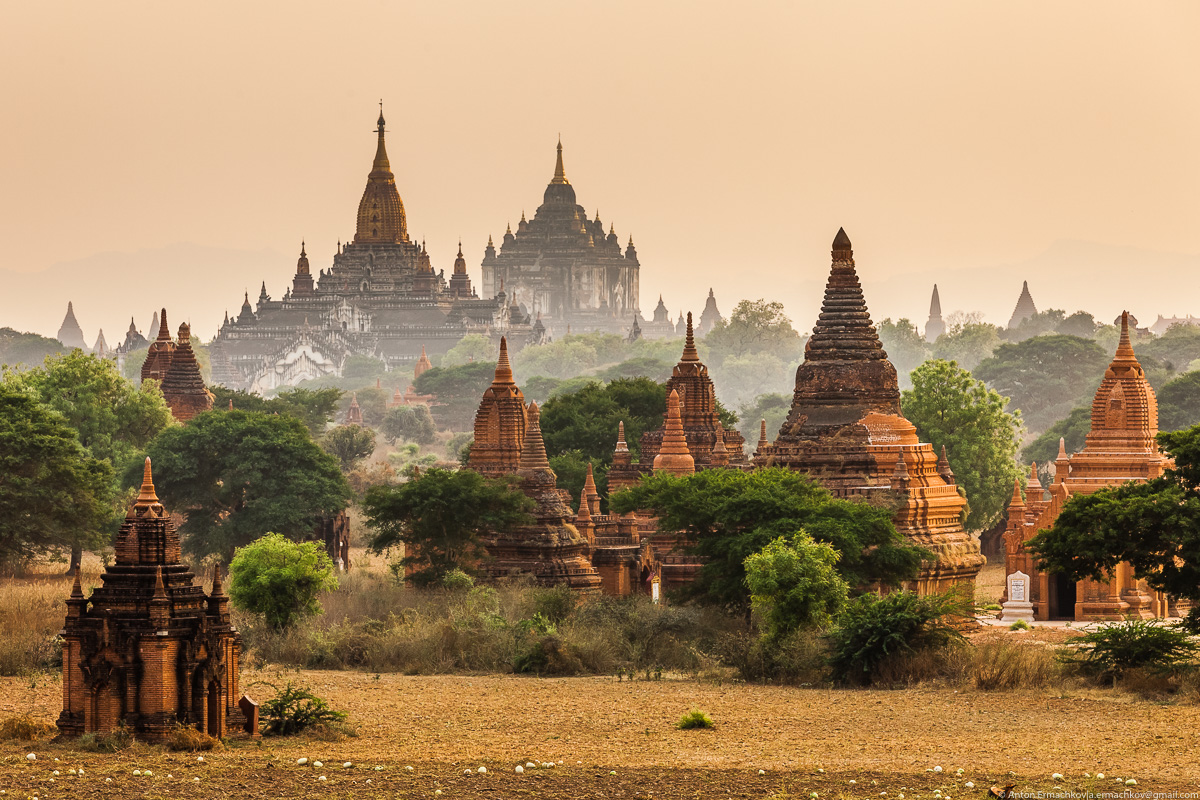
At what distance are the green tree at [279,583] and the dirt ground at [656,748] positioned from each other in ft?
17.5

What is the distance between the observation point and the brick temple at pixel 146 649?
24.2 m

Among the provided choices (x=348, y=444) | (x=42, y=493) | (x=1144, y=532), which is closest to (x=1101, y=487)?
(x=1144, y=532)

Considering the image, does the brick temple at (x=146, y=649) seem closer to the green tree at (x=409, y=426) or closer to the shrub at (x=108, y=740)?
the shrub at (x=108, y=740)

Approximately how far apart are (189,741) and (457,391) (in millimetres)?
111208

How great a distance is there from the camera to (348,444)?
83.4 m

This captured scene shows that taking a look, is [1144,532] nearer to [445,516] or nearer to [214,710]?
[214,710]

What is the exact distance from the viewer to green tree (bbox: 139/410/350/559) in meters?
53.0

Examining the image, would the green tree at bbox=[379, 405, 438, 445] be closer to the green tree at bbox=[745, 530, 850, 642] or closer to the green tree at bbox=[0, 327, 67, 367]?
the green tree at bbox=[0, 327, 67, 367]

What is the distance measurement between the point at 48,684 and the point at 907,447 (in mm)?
18230

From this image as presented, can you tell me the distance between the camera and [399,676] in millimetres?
32594

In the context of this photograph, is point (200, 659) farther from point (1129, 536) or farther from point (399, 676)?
point (1129, 536)

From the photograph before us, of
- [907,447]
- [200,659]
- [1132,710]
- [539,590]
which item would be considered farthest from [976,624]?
[200,659]

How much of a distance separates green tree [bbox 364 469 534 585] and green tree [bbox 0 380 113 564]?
7540 millimetres

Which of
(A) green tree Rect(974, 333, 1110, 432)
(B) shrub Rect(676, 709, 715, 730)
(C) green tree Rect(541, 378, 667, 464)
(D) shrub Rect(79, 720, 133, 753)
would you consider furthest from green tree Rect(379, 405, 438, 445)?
(D) shrub Rect(79, 720, 133, 753)
